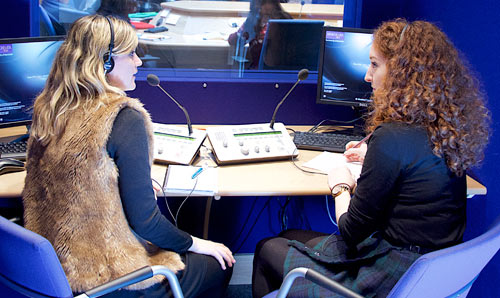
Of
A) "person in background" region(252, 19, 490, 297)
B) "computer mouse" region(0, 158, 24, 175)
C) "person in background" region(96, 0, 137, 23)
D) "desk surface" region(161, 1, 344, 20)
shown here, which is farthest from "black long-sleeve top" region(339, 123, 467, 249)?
"desk surface" region(161, 1, 344, 20)

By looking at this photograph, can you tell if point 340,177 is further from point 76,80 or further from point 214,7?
point 214,7

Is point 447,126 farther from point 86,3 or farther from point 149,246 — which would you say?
point 86,3

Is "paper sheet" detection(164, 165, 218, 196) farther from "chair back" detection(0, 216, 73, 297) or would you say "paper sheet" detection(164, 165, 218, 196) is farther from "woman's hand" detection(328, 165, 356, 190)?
"chair back" detection(0, 216, 73, 297)

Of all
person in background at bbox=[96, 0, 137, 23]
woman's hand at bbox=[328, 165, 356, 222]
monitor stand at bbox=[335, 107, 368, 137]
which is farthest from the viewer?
person in background at bbox=[96, 0, 137, 23]

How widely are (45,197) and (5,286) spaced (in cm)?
26

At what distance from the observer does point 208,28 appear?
438cm

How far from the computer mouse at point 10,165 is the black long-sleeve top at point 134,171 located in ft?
2.30

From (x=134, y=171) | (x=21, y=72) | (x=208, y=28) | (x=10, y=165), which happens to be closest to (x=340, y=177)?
(x=134, y=171)

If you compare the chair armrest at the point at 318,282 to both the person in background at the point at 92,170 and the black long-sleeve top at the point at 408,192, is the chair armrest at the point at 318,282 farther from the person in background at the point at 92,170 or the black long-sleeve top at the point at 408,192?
the person in background at the point at 92,170

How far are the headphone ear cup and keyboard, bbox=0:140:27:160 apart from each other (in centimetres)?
69

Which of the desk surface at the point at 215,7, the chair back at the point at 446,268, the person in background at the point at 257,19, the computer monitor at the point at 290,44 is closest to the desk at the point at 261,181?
the chair back at the point at 446,268

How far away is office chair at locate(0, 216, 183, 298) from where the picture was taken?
1.10 m

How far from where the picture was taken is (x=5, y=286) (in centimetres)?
130

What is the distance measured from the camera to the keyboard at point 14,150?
189 cm
